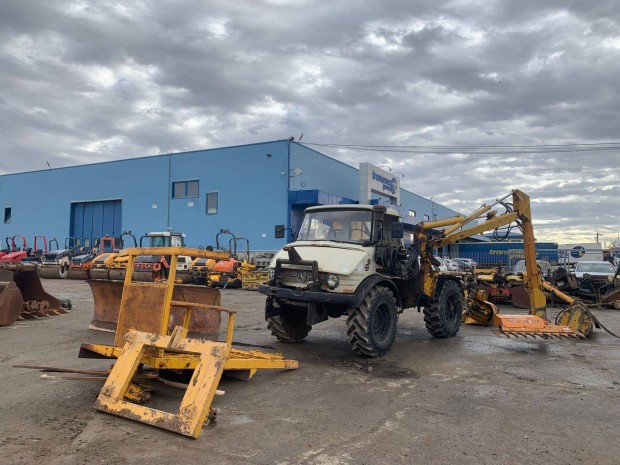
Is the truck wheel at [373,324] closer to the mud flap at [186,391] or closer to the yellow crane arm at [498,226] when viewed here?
the yellow crane arm at [498,226]

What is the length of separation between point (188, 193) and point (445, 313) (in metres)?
25.8

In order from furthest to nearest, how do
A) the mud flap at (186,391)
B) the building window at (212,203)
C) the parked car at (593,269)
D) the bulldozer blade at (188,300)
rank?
the building window at (212,203) → the parked car at (593,269) → the bulldozer blade at (188,300) → the mud flap at (186,391)

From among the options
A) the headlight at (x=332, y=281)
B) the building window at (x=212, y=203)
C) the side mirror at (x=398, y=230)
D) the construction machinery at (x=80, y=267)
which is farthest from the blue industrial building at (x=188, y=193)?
the headlight at (x=332, y=281)

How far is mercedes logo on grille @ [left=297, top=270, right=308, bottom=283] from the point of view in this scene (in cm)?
731

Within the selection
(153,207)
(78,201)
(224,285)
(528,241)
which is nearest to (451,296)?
(528,241)

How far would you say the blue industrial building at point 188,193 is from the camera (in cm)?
2883

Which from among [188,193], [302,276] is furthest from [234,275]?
A: [302,276]

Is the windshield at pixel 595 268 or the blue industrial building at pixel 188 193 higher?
the blue industrial building at pixel 188 193

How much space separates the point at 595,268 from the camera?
18.7 m

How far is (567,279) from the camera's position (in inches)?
579

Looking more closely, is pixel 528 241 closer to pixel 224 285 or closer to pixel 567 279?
pixel 567 279

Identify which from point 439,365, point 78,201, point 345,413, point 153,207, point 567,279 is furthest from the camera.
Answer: point 78,201

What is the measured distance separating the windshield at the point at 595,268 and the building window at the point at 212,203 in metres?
21.0

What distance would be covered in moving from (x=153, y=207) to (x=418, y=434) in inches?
1261
